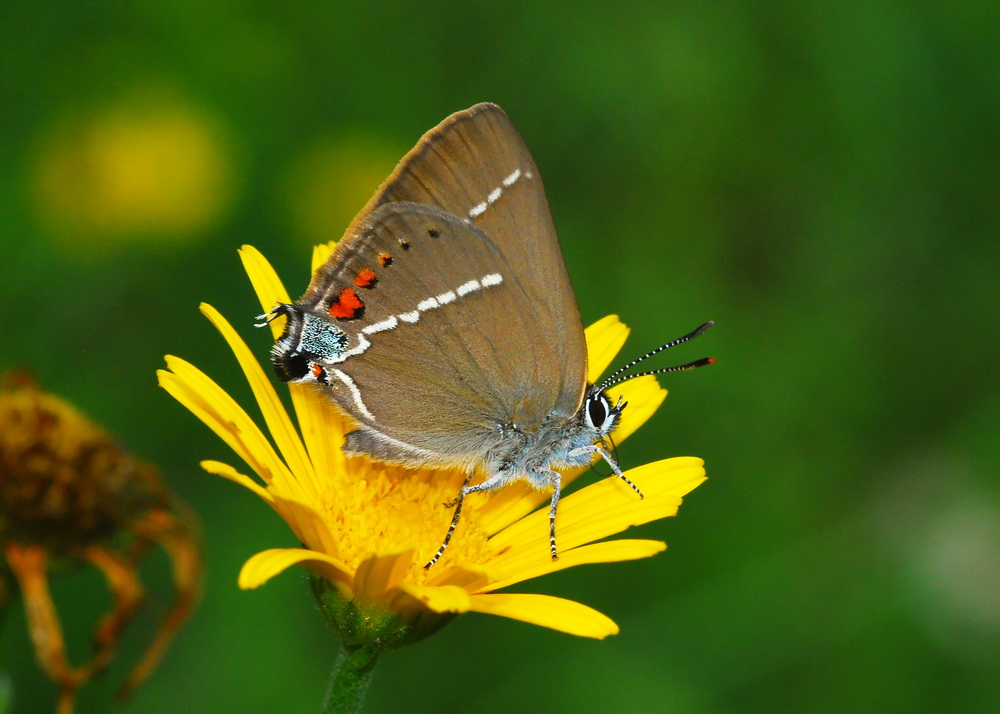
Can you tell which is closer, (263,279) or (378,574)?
(378,574)

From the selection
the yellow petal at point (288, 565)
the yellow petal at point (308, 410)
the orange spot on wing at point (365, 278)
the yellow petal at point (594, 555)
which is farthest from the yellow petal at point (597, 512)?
the orange spot on wing at point (365, 278)

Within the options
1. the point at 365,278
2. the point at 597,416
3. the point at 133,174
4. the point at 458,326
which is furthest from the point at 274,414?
the point at 133,174

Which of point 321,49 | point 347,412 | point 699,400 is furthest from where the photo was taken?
point 321,49

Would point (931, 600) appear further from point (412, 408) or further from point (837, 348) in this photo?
point (412, 408)

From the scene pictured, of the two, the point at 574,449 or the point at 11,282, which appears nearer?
the point at 574,449

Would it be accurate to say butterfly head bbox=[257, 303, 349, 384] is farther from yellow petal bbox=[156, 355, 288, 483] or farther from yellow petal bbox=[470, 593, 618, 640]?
yellow petal bbox=[470, 593, 618, 640]

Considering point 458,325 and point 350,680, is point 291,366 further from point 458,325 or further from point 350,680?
point 350,680

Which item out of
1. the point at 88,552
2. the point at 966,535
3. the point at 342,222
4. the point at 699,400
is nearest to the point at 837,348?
the point at 699,400

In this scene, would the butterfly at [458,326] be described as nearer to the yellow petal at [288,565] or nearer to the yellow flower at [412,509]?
the yellow flower at [412,509]
